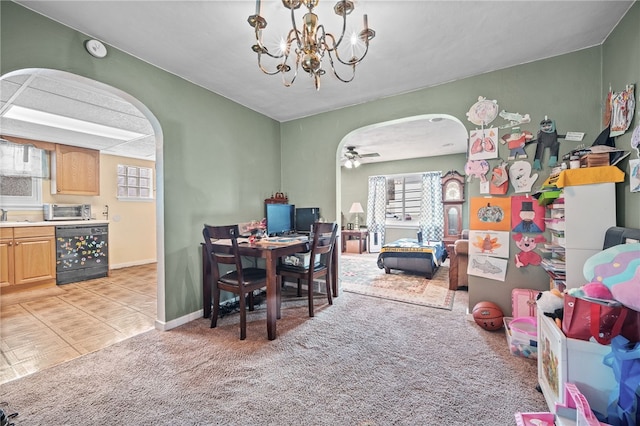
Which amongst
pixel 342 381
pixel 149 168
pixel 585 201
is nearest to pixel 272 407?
pixel 342 381

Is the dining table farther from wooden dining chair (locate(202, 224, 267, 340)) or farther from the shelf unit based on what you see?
the shelf unit

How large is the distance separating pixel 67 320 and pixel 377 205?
6.36 meters

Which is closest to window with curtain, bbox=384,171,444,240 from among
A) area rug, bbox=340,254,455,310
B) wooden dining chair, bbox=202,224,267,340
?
area rug, bbox=340,254,455,310

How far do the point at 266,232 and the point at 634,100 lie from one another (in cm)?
318

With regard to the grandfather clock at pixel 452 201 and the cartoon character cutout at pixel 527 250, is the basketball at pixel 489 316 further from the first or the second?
the grandfather clock at pixel 452 201

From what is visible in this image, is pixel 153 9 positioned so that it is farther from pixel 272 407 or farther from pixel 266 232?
pixel 272 407

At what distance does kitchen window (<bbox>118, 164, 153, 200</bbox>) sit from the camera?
5176 mm

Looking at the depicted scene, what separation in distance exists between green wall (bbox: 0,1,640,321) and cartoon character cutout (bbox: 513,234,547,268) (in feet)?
0.27

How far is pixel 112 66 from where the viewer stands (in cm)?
210

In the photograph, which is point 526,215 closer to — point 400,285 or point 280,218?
point 400,285

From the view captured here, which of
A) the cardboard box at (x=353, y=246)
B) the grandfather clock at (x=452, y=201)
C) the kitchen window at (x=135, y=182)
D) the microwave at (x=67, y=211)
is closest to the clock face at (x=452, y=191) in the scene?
the grandfather clock at (x=452, y=201)

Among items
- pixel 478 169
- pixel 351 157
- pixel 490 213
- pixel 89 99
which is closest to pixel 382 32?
pixel 478 169

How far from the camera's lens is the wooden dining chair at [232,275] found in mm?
2227

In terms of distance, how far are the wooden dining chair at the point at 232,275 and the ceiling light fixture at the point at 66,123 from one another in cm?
269
